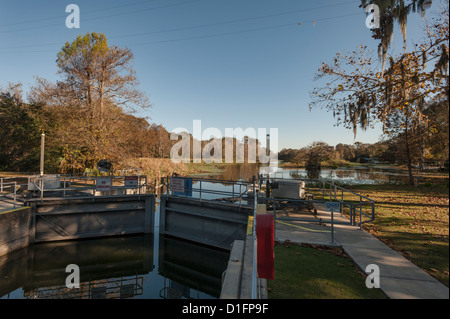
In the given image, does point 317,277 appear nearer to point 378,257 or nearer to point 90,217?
point 378,257

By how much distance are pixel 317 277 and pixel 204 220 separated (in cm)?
910

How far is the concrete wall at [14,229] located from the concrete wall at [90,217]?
1.45 ft

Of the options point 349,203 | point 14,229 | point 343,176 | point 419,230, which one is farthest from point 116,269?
point 343,176

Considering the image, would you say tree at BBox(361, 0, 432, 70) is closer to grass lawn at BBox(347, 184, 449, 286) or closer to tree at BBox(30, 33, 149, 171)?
grass lawn at BBox(347, 184, 449, 286)

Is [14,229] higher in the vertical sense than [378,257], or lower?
lower

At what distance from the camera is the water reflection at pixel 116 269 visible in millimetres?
9117

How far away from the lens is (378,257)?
636 cm

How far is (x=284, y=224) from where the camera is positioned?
9.75 metres

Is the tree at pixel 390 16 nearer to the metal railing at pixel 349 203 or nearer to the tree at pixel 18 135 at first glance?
the metal railing at pixel 349 203

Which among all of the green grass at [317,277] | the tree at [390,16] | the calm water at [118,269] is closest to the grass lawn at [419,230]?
the green grass at [317,277]

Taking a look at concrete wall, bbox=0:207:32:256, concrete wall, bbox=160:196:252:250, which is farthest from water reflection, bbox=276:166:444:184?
concrete wall, bbox=0:207:32:256

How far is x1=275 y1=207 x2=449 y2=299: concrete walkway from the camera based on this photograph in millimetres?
4488

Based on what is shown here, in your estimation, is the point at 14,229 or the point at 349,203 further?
the point at 14,229
